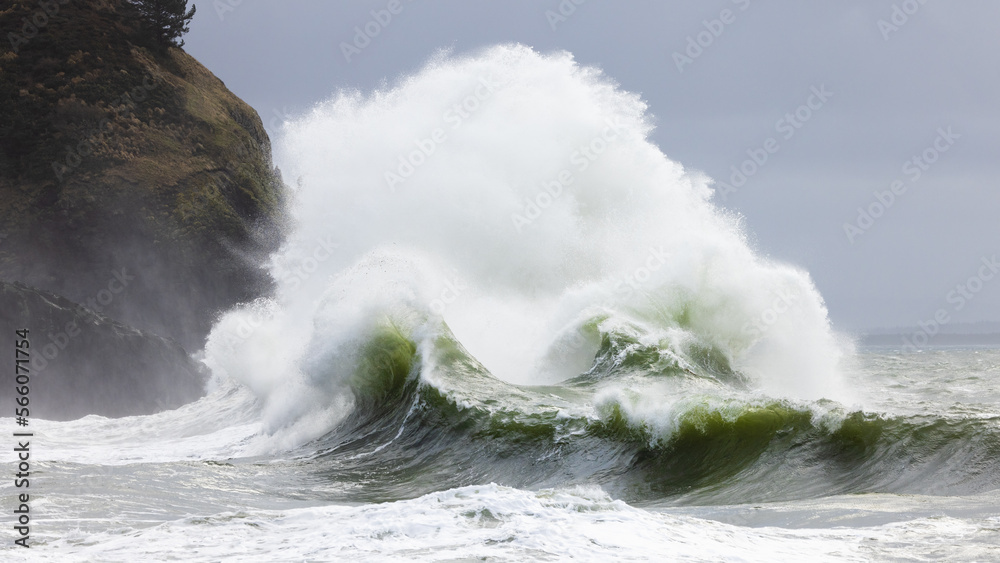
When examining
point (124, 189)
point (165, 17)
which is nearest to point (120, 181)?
point (124, 189)

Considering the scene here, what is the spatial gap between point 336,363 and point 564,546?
24.0 feet

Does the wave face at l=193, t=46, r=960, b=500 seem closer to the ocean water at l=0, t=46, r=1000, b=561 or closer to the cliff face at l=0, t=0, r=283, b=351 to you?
the ocean water at l=0, t=46, r=1000, b=561

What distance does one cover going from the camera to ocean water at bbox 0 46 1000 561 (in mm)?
3988

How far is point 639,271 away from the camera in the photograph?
14430 mm

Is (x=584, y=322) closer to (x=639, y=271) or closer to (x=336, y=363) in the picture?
(x=639, y=271)

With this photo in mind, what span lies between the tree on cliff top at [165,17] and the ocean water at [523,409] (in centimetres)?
1385

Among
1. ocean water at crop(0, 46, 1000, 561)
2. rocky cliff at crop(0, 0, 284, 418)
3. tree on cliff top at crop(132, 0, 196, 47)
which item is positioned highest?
tree on cliff top at crop(132, 0, 196, 47)

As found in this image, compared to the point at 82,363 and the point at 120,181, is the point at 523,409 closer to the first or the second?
the point at 82,363

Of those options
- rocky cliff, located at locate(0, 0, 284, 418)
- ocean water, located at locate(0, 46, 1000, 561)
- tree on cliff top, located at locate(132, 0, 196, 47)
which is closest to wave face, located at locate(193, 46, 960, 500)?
ocean water, located at locate(0, 46, 1000, 561)

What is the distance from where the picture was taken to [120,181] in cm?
2491

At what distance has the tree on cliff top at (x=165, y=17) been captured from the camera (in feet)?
95.2

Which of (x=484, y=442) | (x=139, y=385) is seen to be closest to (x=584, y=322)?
(x=484, y=442)

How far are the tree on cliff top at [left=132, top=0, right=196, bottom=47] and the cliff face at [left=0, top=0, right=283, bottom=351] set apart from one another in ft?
1.69

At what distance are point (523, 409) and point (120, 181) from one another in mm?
21939
